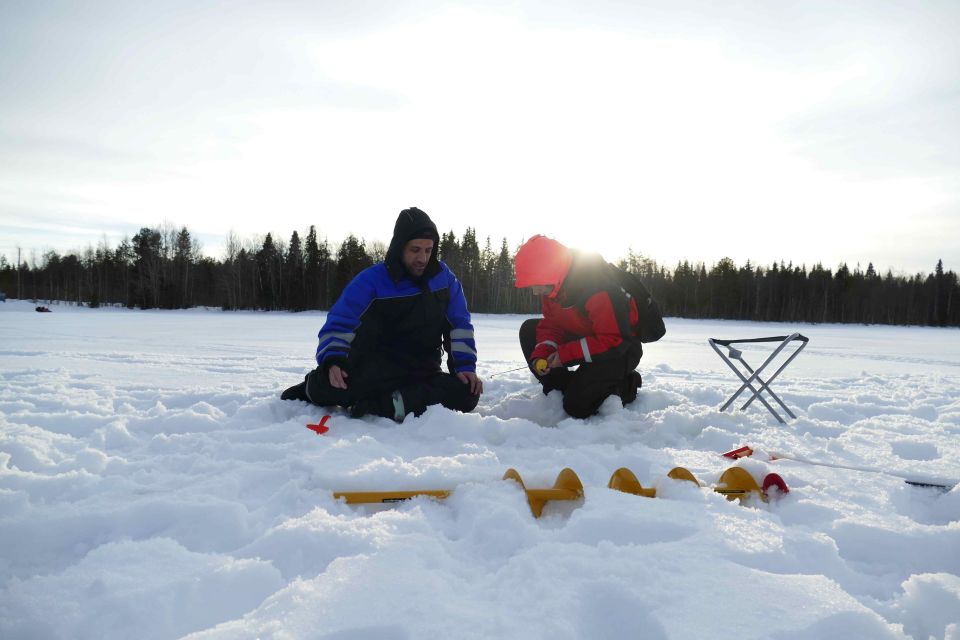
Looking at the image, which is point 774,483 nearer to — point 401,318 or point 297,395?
point 401,318

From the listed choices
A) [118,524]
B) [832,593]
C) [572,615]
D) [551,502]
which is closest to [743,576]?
[832,593]

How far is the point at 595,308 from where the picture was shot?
4000 millimetres

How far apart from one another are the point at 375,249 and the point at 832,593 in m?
58.3

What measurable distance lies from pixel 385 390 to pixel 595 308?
5.57ft

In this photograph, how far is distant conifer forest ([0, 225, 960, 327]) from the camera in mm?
50125

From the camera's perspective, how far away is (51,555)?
1.74 m

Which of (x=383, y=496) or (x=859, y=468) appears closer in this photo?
(x=383, y=496)

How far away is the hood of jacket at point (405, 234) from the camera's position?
12.7 ft

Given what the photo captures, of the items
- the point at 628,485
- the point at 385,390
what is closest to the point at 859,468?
the point at 628,485

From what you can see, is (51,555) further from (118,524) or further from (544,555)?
(544,555)

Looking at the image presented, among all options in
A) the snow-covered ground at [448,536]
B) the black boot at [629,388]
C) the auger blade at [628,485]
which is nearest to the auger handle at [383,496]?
the snow-covered ground at [448,536]

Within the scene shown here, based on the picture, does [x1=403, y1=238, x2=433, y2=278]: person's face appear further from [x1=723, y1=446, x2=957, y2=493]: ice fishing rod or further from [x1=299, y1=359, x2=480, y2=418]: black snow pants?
[x1=723, y1=446, x2=957, y2=493]: ice fishing rod

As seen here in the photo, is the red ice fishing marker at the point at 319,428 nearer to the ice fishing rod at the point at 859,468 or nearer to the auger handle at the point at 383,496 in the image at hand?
the auger handle at the point at 383,496

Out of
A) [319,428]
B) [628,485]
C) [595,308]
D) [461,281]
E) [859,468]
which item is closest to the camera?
[628,485]
